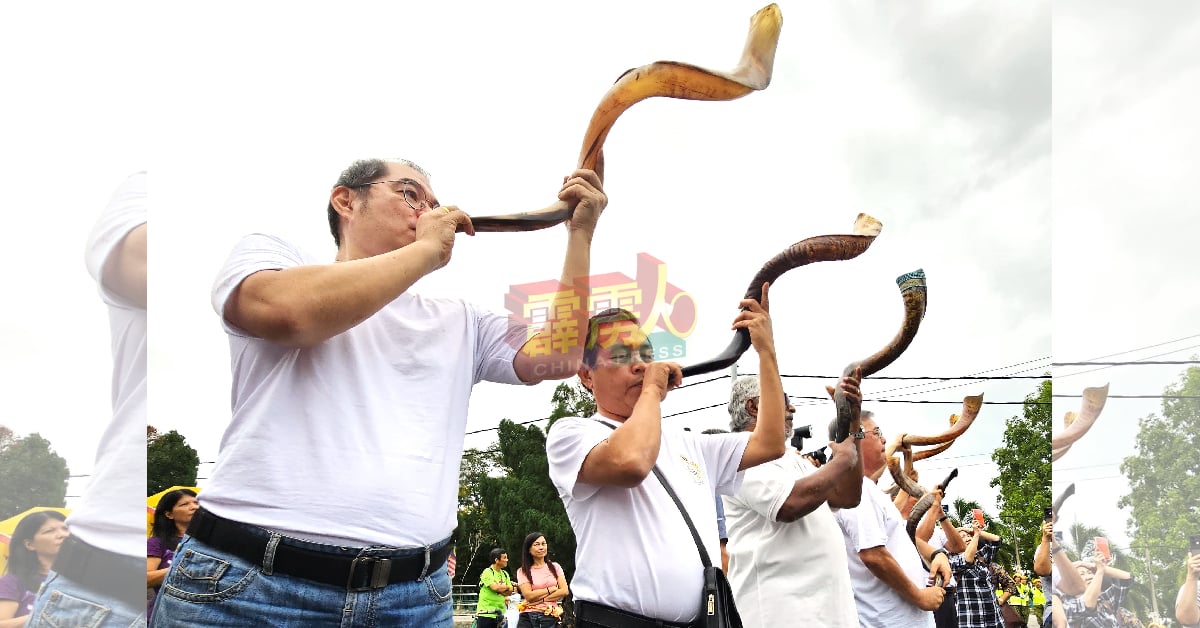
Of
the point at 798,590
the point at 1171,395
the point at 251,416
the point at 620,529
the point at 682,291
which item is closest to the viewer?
the point at 251,416

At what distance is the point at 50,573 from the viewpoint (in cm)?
142

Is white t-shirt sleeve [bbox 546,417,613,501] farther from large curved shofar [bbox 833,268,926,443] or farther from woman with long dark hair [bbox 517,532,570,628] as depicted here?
woman with long dark hair [bbox 517,532,570,628]

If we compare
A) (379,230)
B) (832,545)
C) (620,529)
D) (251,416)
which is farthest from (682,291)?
(251,416)

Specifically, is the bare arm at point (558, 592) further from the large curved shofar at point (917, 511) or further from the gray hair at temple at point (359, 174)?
the gray hair at temple at point (359, 174)

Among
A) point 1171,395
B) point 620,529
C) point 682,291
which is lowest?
point 620,529

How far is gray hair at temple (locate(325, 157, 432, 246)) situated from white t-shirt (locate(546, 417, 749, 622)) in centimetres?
76

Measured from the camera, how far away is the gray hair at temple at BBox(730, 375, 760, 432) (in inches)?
132

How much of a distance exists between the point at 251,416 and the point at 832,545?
2148mm

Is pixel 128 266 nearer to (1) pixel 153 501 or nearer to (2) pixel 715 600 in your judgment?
(2) pixel 715 600

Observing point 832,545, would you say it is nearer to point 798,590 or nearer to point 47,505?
point 798,590

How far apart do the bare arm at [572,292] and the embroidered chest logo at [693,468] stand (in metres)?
0.70

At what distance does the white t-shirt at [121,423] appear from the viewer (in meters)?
1.44

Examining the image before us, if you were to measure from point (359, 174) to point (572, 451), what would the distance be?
875 millimetres

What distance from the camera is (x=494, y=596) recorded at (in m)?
7.46
